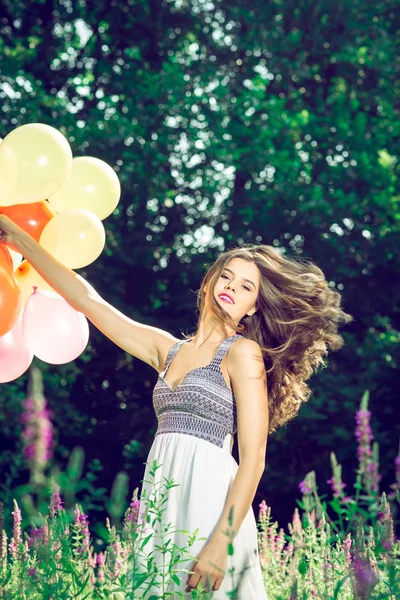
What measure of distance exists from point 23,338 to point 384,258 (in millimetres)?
4421

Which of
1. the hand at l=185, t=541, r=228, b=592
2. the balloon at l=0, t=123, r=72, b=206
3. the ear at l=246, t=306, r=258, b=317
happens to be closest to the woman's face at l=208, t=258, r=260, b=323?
the ear at l=246, t=306, r=258, b=317

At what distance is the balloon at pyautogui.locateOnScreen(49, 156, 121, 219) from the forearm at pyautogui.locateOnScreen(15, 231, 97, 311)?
371 mm

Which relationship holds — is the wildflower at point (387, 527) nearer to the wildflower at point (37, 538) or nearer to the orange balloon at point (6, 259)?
the wildflower at point (37, 538)

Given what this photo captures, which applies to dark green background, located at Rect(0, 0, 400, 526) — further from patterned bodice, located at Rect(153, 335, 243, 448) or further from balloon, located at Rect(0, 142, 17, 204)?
patterned bodice, located at Rect(153, 335, 243, 448)

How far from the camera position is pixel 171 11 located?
7.36 meters

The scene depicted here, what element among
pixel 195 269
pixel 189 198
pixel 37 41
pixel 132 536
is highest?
pixel 37 41

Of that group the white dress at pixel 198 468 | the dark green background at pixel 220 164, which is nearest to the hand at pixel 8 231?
the white dress at pixel 198 468

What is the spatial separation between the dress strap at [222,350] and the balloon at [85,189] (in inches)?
31.6

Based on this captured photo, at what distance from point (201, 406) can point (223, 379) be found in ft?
0.37

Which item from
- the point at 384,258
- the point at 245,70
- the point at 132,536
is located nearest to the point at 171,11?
the point at 245,70

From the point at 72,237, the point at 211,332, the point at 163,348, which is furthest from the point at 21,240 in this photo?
the point at 211,332

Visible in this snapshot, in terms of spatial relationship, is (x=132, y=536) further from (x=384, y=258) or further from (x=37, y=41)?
(x=37, y=41)

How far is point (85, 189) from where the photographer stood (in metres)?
2.97

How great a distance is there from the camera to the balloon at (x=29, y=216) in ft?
9.08
